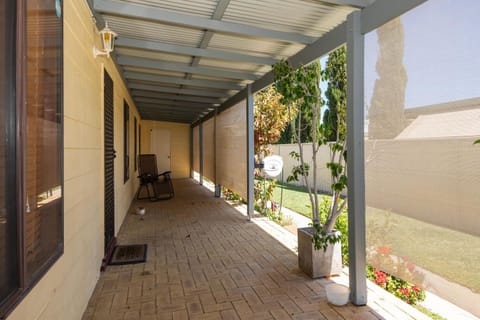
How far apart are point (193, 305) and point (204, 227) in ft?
8.06

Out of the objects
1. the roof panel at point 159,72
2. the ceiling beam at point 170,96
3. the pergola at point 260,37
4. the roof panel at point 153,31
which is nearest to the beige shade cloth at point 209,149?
the ceiling beam at point 170,96

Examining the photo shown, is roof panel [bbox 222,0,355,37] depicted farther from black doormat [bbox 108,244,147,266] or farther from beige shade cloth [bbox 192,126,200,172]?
beige shade cloth [bbox 192,126,200,172]

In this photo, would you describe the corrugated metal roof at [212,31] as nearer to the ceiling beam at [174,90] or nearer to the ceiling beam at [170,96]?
the ceiling beam at [174,90]

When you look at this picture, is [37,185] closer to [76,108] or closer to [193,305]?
[76,108]

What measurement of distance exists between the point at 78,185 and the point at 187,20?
1825 mm

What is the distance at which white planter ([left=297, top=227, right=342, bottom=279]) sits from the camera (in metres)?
2.88

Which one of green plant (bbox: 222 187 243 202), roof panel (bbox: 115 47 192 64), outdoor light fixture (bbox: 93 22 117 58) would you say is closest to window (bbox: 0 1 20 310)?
outdoor light fixture (bbox: 93 22 117 58)

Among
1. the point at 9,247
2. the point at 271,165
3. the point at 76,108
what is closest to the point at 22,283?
the point at 9,247

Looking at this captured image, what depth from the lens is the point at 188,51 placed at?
373 centimetres

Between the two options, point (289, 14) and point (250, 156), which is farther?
point (250, 156)

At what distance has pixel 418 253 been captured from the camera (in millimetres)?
2006

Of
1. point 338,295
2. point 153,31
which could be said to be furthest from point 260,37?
point 338,295

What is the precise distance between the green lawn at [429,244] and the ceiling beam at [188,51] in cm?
250

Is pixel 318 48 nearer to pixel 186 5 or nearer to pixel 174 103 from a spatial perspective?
pixel 186 5
